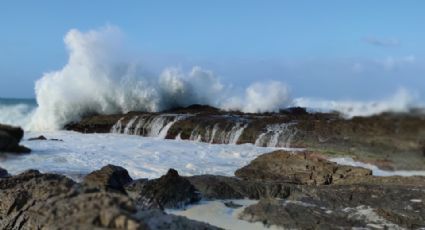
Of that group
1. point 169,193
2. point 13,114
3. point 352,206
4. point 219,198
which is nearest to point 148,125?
point 219,198

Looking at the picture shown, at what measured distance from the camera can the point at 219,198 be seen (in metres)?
7.50

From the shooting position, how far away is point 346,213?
647cm

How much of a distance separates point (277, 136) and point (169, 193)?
9.06 metres

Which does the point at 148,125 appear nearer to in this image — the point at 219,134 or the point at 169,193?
the point at 219,134

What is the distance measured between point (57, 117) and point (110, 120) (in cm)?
508

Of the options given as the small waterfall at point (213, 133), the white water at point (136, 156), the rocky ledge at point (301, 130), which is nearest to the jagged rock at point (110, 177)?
the white water at point (136, 156)

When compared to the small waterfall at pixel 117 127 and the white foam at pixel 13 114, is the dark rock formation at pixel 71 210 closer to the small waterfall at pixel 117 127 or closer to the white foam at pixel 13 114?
the small waterfall at pixel 117 127

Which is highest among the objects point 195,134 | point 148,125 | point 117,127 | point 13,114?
point 13,114

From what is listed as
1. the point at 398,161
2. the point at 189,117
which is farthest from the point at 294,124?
the point at 398,161

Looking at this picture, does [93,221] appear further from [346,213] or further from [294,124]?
[294,124]

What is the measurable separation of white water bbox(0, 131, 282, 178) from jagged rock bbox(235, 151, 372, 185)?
0.93 metres

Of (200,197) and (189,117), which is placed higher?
(189,117)

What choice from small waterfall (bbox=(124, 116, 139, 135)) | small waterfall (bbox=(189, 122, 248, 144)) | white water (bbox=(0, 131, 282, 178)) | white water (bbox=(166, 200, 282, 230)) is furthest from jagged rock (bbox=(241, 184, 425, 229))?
small waterfall (bbox=(124, 116, 139, 135))

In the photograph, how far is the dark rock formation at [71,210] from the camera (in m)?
3.18
